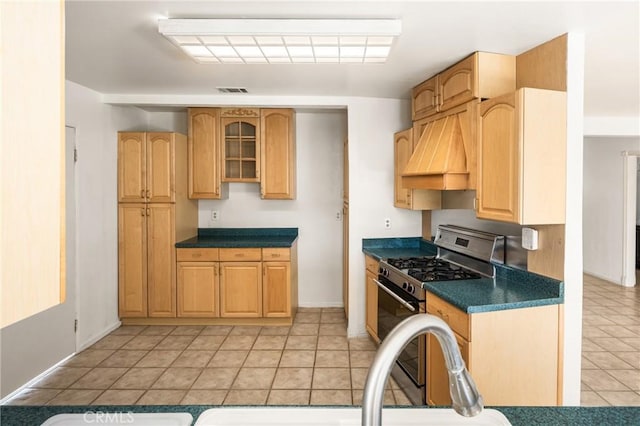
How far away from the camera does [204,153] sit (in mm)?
4355

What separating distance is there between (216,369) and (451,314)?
80.8 inches

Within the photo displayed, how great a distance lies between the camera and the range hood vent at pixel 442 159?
8.89ft

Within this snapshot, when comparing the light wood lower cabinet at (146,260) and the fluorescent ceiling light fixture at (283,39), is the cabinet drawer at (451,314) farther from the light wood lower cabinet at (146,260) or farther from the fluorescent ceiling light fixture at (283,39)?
the light wood lower cabinet at (146,260)

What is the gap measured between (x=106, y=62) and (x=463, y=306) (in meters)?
3.02

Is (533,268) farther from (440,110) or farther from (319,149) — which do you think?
(319,149)

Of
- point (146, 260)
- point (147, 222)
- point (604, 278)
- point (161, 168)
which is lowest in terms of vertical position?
→ point (604, 278)

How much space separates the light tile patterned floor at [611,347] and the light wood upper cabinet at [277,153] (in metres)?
3.26

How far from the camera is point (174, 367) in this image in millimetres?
3268

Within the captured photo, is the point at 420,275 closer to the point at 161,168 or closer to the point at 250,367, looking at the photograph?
the point at 250,367

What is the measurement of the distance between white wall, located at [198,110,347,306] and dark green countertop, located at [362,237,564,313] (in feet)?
8.00

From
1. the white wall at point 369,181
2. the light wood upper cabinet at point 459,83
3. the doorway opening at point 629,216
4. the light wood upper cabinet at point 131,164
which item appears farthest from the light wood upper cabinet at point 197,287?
the doorway opening at point 629,216

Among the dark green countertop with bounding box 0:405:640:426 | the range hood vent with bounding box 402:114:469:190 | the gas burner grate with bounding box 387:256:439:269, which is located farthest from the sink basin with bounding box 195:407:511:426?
the gas burner grate with bounding box 387:256:439:269

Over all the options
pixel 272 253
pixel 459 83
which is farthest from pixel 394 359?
pixel 272 253

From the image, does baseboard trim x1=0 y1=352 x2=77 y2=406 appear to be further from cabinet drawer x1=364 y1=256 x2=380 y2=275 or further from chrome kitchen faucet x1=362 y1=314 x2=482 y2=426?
chrome kitchen faucet x1=362 y1=314 x2=482 y2=426
